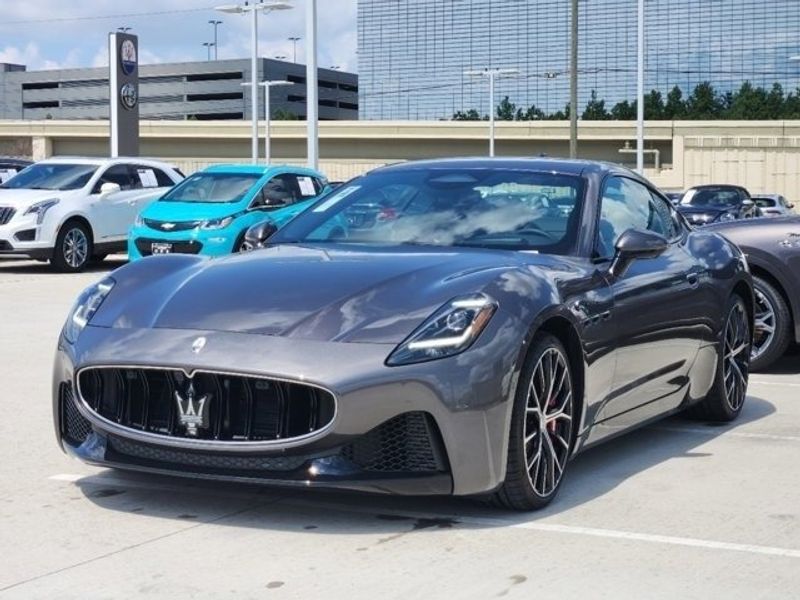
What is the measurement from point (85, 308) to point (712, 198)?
28.8 m

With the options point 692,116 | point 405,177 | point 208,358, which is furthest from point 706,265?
point 692,116

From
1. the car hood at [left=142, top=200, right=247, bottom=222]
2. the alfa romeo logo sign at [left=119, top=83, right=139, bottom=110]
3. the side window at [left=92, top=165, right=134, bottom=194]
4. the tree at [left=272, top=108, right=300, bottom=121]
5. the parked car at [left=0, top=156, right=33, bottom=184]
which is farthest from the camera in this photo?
the tree at [left=272, top=108, right=300, bottom=121]

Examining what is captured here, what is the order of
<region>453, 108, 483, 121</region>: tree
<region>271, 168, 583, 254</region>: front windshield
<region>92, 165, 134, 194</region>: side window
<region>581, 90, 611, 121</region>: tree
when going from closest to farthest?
<region>271, 168, 583, 254</region>: front windshield
<region>92, 165, 134, 194</region>: side window
<region>581, 90, 611, 121</region>: tree
<region>453, 108, 483, 121</region>: tree

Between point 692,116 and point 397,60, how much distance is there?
38.3 metres

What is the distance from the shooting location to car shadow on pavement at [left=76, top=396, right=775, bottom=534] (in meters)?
5.00

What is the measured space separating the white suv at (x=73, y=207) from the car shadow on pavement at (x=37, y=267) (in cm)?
30

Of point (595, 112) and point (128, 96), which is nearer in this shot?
point (128, 96)

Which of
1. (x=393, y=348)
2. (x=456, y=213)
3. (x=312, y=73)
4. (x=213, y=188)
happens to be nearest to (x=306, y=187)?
(x=213, y=188)

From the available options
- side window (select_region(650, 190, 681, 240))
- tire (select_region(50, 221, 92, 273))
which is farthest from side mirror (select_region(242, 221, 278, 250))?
tire (select_region(50, 221, 92, 273))

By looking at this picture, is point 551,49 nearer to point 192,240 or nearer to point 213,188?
point 213,188

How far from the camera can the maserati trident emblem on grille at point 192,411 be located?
4773 mm

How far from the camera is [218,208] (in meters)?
18.2

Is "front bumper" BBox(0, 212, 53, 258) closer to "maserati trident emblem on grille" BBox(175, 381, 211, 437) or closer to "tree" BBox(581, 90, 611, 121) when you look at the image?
"maserati trident emblem on grille" BBox(175, 381, 211, 437)

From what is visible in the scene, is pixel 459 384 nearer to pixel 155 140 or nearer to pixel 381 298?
pixel 381 298
